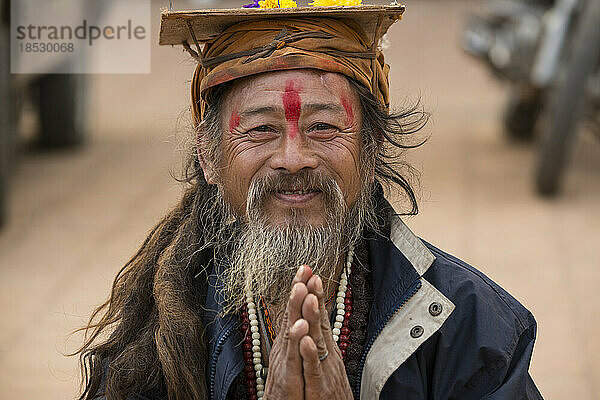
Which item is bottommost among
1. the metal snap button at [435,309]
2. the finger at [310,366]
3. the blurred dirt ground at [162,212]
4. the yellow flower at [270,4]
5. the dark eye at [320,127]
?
the blurred dirt ground at [162,212]

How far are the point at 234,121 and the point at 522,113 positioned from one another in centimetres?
676

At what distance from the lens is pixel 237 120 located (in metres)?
2.73

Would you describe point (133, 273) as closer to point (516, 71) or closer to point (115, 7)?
point (115, 7)

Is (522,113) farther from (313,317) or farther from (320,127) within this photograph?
(313,317)

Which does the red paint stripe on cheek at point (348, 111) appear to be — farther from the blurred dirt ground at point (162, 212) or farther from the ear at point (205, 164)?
Answer: the blurred dirt ground at point (162, 212)

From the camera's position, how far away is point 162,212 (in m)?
4.23

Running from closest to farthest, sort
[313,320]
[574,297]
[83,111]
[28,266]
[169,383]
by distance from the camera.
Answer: [313,320] < [169,383] < [574,297] < [28,266] < [83,111]

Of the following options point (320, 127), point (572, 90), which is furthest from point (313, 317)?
point (572, 90)

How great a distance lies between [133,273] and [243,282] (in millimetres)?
362

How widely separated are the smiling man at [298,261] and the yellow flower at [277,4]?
7 centimetres

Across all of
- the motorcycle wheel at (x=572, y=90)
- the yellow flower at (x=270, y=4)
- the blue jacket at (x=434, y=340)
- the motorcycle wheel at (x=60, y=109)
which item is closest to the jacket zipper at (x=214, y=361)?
the blue jacket at (x=434, y=340)

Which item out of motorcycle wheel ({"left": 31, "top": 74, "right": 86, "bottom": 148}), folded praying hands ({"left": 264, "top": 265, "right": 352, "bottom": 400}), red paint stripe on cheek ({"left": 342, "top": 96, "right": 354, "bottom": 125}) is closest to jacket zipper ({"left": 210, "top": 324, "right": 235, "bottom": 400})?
folded praying hands ({"left": 264, "top": 265, "right": 352, "bottom": 400})

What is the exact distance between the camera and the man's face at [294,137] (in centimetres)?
263

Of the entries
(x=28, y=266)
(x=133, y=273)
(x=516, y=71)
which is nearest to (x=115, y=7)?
(x=28, y=266)
